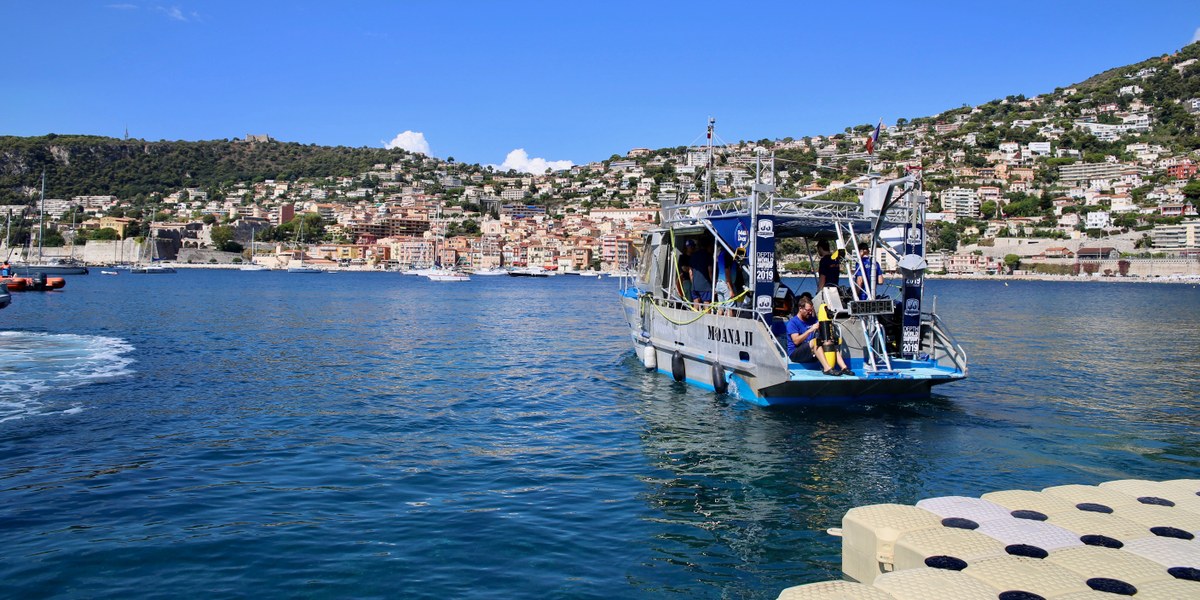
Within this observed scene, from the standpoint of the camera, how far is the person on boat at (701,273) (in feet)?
60.3

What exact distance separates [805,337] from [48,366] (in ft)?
57.2

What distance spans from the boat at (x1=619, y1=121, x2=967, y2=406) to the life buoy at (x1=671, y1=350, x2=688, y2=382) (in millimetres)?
451

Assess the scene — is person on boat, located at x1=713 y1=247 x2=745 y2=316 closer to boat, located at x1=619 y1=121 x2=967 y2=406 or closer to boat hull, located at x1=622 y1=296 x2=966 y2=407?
boat, located at x1=619 y1=121 x2=967 y2=406

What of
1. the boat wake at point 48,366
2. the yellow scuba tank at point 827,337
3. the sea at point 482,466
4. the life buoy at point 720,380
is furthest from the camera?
the life buoy at point 720,380

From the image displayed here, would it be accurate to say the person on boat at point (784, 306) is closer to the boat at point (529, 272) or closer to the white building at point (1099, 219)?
the boat at point (529, 272)

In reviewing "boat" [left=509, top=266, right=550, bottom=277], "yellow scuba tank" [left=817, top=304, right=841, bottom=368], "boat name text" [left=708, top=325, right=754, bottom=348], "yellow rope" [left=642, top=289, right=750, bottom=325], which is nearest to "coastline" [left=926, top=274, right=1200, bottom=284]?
"boat" [left=509, top=266, right=550, bottom=277]

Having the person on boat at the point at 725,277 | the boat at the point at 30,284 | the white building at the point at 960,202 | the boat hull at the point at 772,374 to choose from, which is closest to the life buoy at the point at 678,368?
the boat hull at the point at 772,374

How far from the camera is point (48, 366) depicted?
782 inches

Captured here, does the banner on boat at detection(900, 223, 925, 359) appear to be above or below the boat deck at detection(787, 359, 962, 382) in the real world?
above

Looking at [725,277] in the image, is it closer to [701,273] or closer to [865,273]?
[701,273]

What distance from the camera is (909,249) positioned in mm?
15414

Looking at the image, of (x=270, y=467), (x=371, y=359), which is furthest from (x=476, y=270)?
(x=270, y=467)

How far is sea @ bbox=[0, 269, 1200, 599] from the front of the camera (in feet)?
24.3

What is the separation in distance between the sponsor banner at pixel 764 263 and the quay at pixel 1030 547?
7385 millimetres
